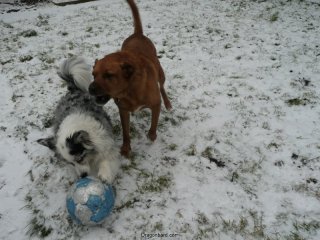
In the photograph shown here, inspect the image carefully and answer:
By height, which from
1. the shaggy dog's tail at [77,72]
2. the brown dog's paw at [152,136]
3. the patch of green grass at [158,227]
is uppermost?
the shaggy dog's tail at [77,72]

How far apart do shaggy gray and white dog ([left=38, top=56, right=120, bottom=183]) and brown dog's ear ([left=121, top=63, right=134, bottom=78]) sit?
408 mm

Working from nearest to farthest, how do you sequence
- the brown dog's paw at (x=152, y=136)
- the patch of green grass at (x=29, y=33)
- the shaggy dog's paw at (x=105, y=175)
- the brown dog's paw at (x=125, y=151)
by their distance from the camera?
the shaggy dog's paw at (x=105, y=175) → the brown dog's paw at (x=125, y=151) → the brown dog's paw at (x=152, y=136) → the patch of green grass at (x=29, y=33)

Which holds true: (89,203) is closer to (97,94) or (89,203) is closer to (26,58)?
(97,94)


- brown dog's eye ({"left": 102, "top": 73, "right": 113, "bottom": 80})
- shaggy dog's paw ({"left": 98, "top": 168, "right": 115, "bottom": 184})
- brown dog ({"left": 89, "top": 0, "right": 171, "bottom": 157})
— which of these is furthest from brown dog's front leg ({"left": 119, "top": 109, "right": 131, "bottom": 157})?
brown dog's eye ({"left": 102, "top": 73, "right": 113, "bottom": 80})

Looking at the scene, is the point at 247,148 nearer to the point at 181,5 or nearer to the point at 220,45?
the point at 220,45

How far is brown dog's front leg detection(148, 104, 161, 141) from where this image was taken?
4103mm

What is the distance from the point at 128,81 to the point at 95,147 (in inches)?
35.9

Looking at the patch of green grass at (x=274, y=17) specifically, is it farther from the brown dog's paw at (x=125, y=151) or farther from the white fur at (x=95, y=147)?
the white fur at (x=95, y=147)

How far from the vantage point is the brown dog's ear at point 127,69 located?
330cm

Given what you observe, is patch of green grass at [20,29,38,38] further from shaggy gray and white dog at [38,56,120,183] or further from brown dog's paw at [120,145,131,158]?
brown dog's paw at [120,145,131,158]

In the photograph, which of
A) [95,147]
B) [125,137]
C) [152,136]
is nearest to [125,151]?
[125,137]

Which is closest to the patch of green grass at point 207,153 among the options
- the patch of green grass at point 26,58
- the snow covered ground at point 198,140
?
the snow covered ground at point 198,140

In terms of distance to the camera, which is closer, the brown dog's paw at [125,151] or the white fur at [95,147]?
the white fur at [95,147]

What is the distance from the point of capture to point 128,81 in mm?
3443
